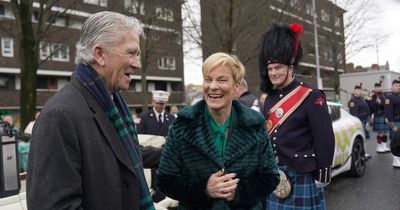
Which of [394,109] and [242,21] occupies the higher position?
[242,21]

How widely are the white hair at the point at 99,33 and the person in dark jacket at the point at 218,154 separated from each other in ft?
2.23

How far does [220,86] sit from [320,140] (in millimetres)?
1186

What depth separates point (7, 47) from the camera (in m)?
29.9

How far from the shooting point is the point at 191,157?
86.2 inches

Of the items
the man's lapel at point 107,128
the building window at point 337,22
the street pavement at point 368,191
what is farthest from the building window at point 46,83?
the man's lapel at point 107,128

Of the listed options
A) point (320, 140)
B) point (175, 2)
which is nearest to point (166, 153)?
point (320, 140)

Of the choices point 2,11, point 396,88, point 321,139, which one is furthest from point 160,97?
point 2,11

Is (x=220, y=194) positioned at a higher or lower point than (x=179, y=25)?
lower

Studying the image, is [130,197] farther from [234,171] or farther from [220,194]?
[234,171]

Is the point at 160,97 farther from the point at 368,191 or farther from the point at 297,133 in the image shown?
the point at 297,133

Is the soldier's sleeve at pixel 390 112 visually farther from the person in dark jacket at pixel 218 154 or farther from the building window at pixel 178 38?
the building window at pixel 178 38

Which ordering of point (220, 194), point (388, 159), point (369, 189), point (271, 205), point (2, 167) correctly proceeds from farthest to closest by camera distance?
point (388, 159), point (369, 189), point (2, 167), point (271, 205), point (220, 194)

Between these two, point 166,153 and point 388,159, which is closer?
point 166,153

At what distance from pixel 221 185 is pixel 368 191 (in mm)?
5236
